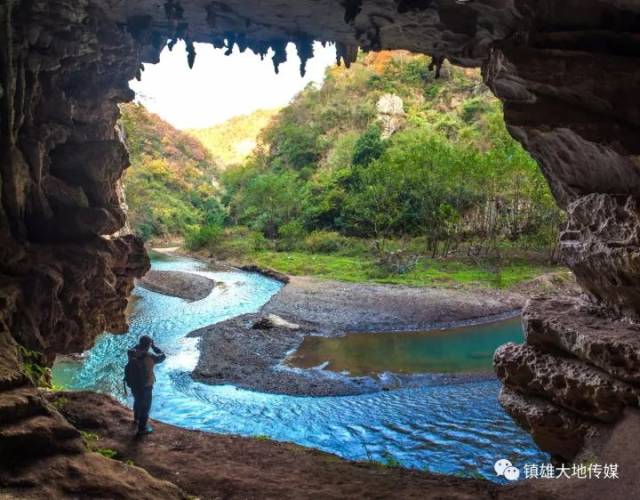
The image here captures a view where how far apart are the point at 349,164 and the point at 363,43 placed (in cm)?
4905

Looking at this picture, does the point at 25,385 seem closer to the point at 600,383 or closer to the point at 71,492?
the point at 71,492

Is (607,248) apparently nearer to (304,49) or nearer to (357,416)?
(304,49)

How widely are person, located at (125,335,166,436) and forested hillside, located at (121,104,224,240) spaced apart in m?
33.9

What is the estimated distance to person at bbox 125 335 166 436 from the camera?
30.7 feet

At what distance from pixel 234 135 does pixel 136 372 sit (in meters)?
146

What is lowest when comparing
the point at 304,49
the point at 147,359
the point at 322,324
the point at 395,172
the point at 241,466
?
the point at 322,324

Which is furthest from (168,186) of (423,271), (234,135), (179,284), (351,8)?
(234,135)

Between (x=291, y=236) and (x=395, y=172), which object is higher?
(x=395, y=172)

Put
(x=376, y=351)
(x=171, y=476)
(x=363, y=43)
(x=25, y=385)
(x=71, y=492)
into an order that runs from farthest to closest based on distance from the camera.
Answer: (x=376, y=351)
(x=363, y=43)
(x=171, y=476)
(x=25, y=385)
(x=71, y=492)

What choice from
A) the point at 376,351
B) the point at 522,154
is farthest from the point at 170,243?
the point at 376,351

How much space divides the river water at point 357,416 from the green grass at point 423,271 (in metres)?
15.7

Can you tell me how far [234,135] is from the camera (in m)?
149

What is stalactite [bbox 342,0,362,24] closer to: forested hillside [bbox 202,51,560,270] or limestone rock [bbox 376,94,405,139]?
forested hillside [bbox 202,51,560,270]

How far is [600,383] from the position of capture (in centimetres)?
756
